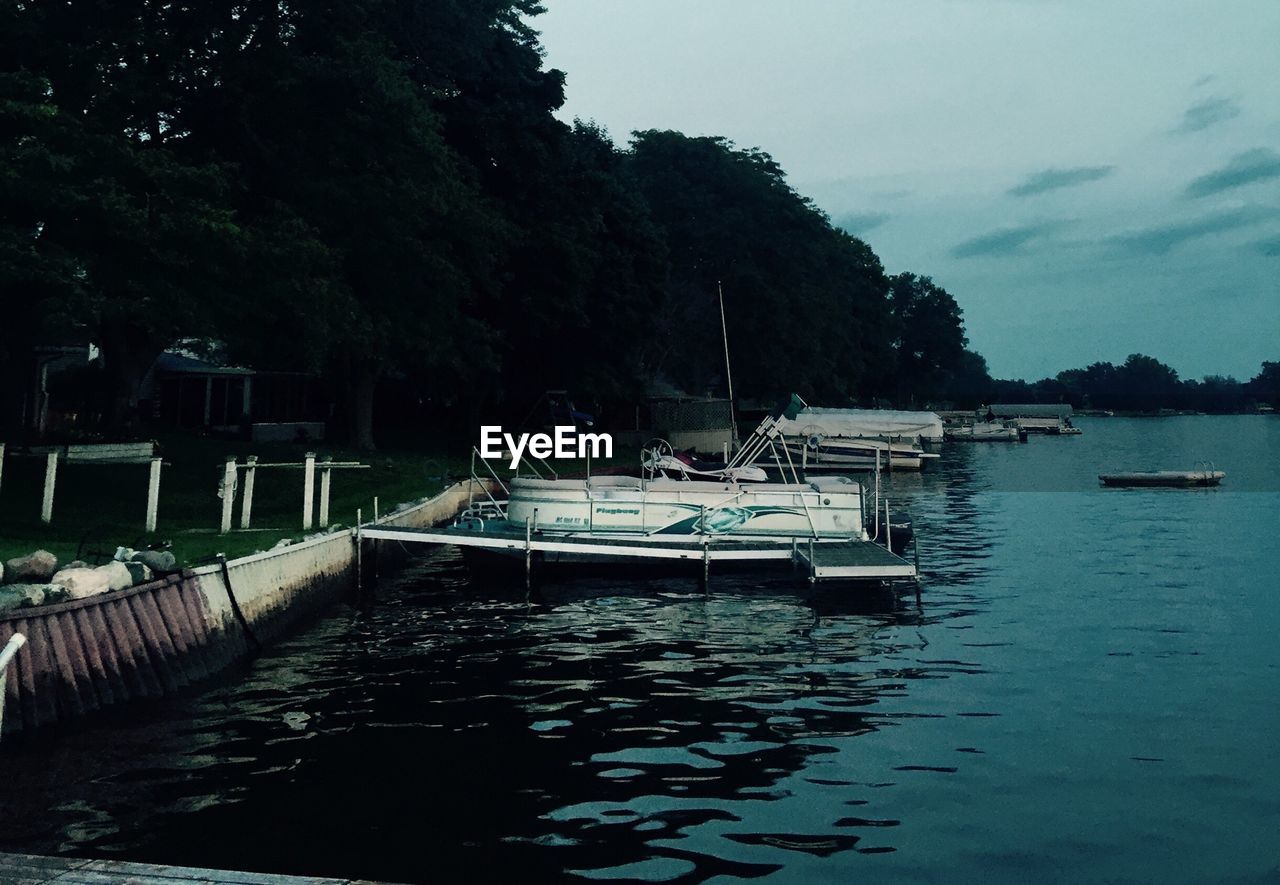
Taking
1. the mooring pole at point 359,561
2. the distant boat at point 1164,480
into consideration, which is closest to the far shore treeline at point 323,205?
the mooring pole at point 359,561

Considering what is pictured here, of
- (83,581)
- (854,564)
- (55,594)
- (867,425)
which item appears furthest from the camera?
(867,425)

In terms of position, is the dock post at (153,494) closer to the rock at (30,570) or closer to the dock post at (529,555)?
the dock post at (529,555)

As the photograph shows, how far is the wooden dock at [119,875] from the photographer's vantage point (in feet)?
26.1

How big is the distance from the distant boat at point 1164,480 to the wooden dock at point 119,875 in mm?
63804

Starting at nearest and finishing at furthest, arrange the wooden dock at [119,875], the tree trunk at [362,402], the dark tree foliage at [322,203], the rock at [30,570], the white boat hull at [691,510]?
the wooden dock at [119,875] → the rock at [30,570] → the dark tree foliage at [322,203] → the white boat hull at [691,510] → the tree trunk at [362,402]

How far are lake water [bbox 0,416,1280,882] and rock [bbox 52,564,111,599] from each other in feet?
5.93

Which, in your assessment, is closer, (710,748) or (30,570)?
(710,748)

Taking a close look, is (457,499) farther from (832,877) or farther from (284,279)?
(832,877)

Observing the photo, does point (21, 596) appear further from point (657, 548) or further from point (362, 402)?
point (362, 402)

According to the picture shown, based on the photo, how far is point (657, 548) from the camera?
2778 centimetres

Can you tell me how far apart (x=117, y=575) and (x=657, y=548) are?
13.5m

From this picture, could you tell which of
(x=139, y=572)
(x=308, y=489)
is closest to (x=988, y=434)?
(x=308, y=489)

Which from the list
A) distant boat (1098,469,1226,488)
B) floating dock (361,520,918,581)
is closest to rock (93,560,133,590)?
floating dock (361,520,918,581)

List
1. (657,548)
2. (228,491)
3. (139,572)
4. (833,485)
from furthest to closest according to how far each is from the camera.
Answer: (833,485), (657,548), (228,491), (139,572)
